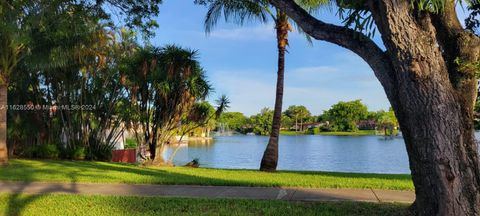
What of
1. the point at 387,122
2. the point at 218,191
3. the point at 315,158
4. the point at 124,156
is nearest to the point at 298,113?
the point at 387,122

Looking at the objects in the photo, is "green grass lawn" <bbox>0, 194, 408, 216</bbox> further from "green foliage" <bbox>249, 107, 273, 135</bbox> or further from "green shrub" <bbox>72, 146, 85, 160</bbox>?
"green foliage" <bbox>249, 107, 273, 135</bbox>

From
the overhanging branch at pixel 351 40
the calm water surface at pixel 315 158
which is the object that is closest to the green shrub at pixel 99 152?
the calm water surface at pixel 315 158

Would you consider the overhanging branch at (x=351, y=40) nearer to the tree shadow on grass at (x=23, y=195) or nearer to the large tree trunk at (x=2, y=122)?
the tree shadow on grass at (x=23, y=195)

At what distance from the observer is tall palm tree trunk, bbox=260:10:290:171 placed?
1595 centimetres

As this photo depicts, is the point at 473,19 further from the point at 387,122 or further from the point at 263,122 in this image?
the point at 263,122

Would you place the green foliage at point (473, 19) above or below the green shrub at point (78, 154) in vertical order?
above

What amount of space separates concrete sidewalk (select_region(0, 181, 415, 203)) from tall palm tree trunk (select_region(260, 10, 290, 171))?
571cm

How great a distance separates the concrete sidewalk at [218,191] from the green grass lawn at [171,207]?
657mm

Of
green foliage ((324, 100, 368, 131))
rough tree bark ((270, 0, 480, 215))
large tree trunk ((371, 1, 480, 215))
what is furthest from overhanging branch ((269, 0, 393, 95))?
green foliage ((324, 100, 368, 131))

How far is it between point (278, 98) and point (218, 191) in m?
6.92

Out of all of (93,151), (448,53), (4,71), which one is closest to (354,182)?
(448,53)

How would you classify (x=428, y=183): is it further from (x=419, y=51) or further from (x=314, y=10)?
(x=314, y=10)

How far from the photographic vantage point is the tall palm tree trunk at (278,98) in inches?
628

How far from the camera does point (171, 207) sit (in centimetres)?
789
